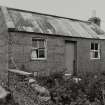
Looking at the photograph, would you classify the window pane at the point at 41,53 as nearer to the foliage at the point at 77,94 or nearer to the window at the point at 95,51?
the foliage at the point at 77,94

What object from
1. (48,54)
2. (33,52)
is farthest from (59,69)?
(33,52)

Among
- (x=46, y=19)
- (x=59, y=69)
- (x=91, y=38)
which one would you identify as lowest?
(x=59, y=69)

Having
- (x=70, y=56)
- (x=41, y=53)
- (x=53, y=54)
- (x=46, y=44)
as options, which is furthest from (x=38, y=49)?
(x=70, y=56)

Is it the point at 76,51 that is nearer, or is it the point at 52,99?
the point at 52,99

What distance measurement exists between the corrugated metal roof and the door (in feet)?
2.99

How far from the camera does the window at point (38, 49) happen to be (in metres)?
12.5

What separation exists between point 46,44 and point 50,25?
6.96ft

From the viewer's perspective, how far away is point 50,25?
14.3 metres

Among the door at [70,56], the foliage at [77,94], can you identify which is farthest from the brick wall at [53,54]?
the foliage at [77,94]

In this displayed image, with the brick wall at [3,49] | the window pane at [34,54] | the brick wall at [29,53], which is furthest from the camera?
the window pane at [34,54]

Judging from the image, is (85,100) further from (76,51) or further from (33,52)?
(76,51)

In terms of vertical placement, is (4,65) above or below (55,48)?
below

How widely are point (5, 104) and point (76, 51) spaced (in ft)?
30.2

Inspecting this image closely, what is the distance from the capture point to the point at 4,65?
11805 millimetres
